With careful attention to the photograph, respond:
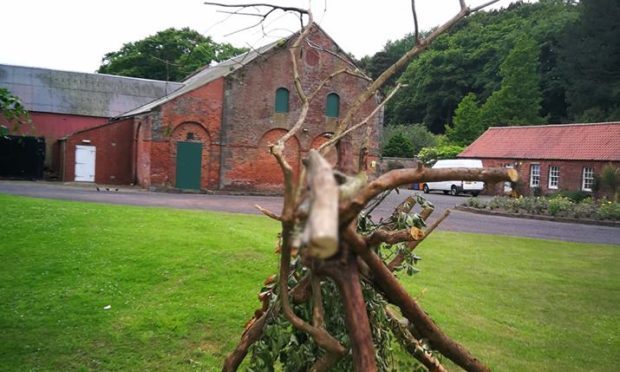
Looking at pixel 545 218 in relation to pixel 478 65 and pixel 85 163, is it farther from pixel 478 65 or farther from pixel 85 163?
pixel 478 65

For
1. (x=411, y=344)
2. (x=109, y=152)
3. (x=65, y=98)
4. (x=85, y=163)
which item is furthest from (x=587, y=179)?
(x=411, y=344)

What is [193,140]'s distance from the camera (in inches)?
1187

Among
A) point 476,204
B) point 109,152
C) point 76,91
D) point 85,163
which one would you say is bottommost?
point 476,204

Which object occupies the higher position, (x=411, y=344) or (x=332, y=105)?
(x=332, y=105)

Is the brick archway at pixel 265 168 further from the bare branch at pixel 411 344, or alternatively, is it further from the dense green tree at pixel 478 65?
the dense green tree at pixel 478 65

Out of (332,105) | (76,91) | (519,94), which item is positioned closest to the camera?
(332,105)

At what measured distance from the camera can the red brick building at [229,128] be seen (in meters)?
29.5

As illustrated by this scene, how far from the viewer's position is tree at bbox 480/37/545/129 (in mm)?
54594

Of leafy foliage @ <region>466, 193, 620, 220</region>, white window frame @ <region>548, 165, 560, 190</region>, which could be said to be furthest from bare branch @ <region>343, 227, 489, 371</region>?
white window frame @ <region>548, 165, 560, 190</region>

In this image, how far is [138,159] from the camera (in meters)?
32.6

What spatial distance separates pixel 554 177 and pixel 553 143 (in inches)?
107

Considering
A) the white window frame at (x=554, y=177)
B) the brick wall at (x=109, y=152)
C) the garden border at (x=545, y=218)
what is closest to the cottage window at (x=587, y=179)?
the white window frame at (x=554, y=177)

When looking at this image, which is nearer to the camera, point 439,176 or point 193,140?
point 439,176

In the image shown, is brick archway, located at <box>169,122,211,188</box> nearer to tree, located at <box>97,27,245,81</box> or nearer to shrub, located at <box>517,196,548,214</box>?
shrub, located at <box>517,196,548,214</box>
